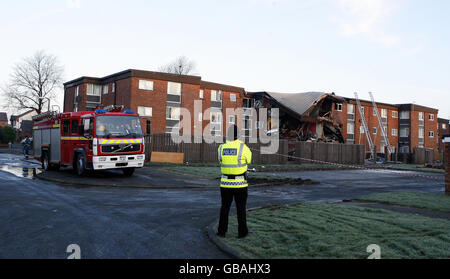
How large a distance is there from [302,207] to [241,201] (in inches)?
135

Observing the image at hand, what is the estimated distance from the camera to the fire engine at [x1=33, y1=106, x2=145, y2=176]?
14688 mm

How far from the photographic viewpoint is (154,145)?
26.8 meters

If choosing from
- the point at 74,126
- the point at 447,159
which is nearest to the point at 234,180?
the point at 447,159

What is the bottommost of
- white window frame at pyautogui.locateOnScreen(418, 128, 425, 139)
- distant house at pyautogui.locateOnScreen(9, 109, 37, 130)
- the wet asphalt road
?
the wet asphalt road

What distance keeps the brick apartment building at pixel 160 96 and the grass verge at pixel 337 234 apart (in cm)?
2912

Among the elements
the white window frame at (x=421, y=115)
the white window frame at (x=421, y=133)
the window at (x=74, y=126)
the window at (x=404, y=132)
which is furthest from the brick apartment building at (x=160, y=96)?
the white window frame at (x=421, y=133)

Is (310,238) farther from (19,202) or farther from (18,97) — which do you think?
(18,97)

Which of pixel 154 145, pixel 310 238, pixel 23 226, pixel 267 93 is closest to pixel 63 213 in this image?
pixel 23 226

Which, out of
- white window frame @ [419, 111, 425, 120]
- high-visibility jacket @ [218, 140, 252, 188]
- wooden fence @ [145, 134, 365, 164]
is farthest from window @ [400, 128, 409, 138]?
high-visibility jacket @ [218, 140, 252, 188]

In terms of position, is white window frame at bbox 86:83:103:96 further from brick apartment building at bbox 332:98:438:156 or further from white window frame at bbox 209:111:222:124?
brick apartment building at bbox 332:98:438:156

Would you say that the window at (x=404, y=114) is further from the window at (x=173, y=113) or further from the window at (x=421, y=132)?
the window at (x=173, y=113)

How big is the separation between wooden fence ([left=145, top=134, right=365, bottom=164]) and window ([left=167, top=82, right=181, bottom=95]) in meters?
13.9
